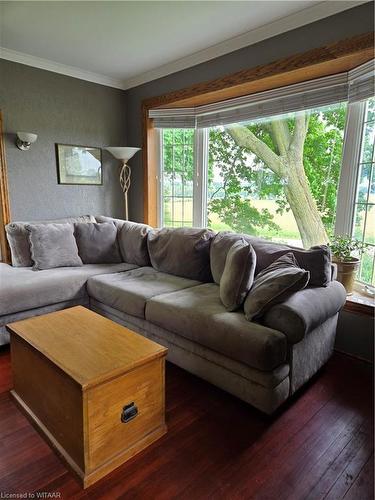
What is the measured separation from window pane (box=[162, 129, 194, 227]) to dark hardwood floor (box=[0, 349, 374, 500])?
2.37 metres

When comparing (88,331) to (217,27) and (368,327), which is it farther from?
(217,27)

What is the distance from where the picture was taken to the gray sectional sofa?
1.78 m

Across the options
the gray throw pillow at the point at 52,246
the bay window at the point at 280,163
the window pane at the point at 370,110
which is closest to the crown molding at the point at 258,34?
the bay window at the point at 280,163

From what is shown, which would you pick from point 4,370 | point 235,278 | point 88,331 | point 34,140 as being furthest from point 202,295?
point 34,140

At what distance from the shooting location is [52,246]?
10.0 feet

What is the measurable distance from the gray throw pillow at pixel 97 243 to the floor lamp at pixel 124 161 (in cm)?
75

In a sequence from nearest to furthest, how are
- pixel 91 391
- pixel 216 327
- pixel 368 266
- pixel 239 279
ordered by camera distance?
pixel 91 391, pixel 216 327, pixel 239 279, pixel 368 266

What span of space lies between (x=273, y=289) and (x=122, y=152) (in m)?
2.65

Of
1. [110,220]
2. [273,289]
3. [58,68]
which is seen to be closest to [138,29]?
[58,68]

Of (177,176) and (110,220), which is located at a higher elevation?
(177,176)

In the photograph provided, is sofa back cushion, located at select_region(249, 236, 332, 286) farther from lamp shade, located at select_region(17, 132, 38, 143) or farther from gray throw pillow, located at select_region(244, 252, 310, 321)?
lamp shade, located at select_region(17, 132, 38, 143)

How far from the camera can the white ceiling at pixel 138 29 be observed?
233 cm

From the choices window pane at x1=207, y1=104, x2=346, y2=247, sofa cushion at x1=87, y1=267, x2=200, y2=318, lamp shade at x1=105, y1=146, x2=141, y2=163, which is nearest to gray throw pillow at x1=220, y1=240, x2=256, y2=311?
sofa cushion at x1=87, y1=267, x2=200, y2=318

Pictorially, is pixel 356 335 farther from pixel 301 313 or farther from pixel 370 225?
pixel 301 313
